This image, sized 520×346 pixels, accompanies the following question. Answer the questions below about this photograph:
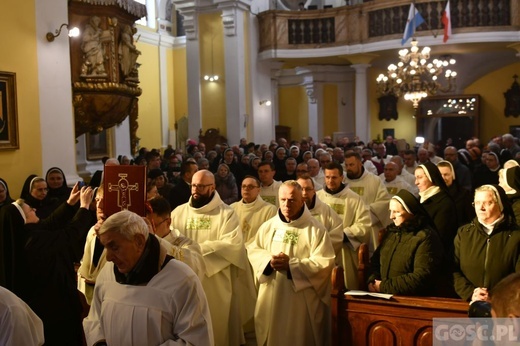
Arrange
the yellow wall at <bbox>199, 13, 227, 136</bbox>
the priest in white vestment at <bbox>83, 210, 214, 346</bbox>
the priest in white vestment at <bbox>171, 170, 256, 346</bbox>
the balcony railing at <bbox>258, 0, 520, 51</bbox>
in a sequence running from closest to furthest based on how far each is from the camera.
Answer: the priest in white vestment at <bbox>83, 210, 214, 346</bbox>
the priest in white vestment at <bbox>171, 170, 256, 346</bbox>
the balcony railing at <bbox>258, 0, 520, 51</bbox>
the yellow wall at <bbox>199, 13, 227, 136</bbox>

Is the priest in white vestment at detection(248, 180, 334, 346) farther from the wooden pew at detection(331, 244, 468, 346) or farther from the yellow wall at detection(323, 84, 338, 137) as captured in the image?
the yellow wall at detection(323, 84, 338, 137)

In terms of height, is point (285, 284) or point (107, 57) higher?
point (107, 57)

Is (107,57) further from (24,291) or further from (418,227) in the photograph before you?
(418,227)

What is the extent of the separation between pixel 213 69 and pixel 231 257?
13291mm

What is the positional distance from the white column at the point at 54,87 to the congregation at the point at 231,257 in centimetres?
109

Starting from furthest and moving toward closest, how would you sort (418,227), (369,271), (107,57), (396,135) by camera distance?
1. (396,135)
2. (107,57)
3. (369,271)
4. (418,227)

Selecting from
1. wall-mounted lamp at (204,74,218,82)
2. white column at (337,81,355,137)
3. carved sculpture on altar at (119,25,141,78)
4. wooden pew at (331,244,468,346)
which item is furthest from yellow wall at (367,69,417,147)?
wooden pew at (331,244,468,346)

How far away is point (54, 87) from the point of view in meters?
8.00

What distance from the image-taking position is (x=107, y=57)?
8.23 metres

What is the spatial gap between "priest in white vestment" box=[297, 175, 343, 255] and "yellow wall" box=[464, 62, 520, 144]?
17625mm

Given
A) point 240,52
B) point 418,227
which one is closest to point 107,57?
point 418,227

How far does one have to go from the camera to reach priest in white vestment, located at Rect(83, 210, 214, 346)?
291 centimetres

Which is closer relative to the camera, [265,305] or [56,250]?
[56,250]

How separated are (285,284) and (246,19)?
14176mm
